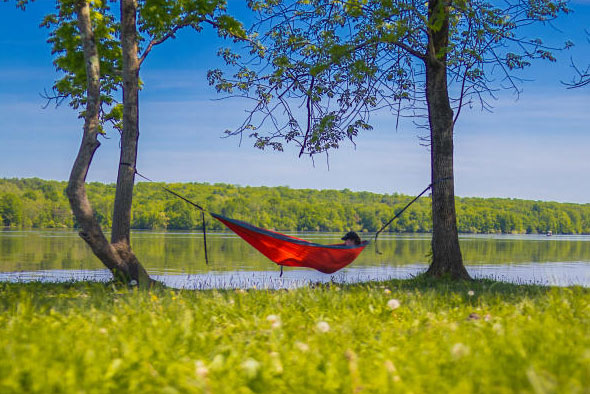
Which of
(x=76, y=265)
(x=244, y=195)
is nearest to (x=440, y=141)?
(x=76, y=265)

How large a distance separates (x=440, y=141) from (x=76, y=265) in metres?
15.6

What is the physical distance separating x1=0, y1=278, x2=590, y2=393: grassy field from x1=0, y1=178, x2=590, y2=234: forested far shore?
193 feet

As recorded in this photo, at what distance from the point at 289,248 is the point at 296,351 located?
4569 mm

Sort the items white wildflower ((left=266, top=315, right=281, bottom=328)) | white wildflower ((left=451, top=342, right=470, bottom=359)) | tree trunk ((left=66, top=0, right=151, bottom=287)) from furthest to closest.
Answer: tree trunk ((left=66, top=0, right=151, bottom=287)), white wildflower ((left=266, top=315, right=281, bottom=328)), white wildflower ((left=451, top=342, right=470, bottom=359))

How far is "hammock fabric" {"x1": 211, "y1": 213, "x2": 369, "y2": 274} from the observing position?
22.4 feet

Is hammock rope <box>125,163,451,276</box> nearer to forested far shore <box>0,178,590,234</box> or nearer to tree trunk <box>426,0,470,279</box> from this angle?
tree trunk <box>426,0,470,279</box>

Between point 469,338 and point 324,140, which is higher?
point 324,140

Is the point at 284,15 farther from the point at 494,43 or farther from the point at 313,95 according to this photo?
the point at 494,43

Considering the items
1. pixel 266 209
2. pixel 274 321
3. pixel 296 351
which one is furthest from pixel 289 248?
pixel 266 209

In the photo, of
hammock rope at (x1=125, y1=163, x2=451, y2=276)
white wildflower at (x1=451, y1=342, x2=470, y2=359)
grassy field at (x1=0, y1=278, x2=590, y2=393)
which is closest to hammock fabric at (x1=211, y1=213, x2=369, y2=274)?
hammock rope at (x1=125, y1=163, x2=451, y2=276)

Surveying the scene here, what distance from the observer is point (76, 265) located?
19.1m

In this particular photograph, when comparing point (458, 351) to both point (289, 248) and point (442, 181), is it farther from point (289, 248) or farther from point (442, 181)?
point (442, 181)

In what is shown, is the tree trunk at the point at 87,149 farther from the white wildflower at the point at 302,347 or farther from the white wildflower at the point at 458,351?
the white wildflower at the point at 458,351

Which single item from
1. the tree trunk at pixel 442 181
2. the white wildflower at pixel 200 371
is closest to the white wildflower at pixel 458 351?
the white wildflower at pixel 200 371
